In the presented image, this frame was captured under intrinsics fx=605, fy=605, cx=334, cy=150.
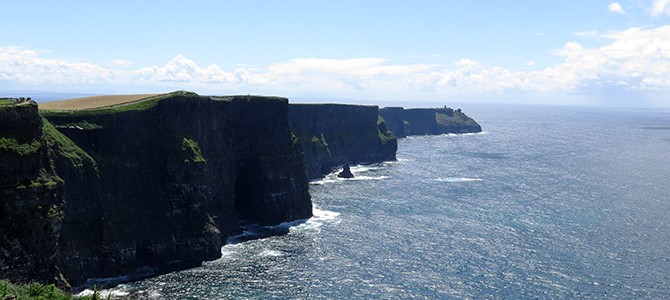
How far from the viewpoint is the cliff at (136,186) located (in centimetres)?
8438

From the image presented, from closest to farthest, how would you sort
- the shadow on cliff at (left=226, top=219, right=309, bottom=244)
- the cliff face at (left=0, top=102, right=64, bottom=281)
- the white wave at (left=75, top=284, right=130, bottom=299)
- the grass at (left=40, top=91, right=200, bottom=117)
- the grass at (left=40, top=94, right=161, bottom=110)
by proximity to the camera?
the cliff face at (left=0, top=102, right=64, bottom=281) → the white wave at (left=75, top=284, right=130, bottom=299) → the grass at (left=40, top=91, right=200, bottom=117) → the grass at (left=40, top=94, right=161, bottom=110) → the shadow on cliff at (left=226, top=219, right=309, bottom=244)

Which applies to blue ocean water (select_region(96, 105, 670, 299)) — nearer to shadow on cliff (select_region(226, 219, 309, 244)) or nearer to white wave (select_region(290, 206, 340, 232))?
white wave (select_region(290, 206, 340, 232))

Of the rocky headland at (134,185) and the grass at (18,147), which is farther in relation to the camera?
the rocky headland at (134,185)

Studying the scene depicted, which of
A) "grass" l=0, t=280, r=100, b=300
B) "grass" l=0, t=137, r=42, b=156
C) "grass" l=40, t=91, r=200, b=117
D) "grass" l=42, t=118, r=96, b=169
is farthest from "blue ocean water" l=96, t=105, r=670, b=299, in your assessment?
"grass" l=0, t=280, r=100, b=300

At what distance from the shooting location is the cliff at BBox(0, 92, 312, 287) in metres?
84.4

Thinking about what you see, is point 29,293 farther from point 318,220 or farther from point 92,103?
point 318,220

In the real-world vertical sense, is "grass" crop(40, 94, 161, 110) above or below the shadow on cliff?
above

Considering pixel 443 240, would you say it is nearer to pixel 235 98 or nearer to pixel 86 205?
pixel 235 98

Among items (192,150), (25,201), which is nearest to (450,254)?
(192,150)

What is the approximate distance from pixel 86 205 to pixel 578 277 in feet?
281

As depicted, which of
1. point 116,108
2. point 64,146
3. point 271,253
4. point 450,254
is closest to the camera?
point 64,146

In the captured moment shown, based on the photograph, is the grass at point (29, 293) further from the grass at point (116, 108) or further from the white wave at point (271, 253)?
the white wave at point (271, 253)

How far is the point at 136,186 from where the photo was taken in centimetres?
11350

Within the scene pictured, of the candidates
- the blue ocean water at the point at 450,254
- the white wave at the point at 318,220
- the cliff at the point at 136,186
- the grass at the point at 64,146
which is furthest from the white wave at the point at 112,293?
the white wave at the point at 318,220
